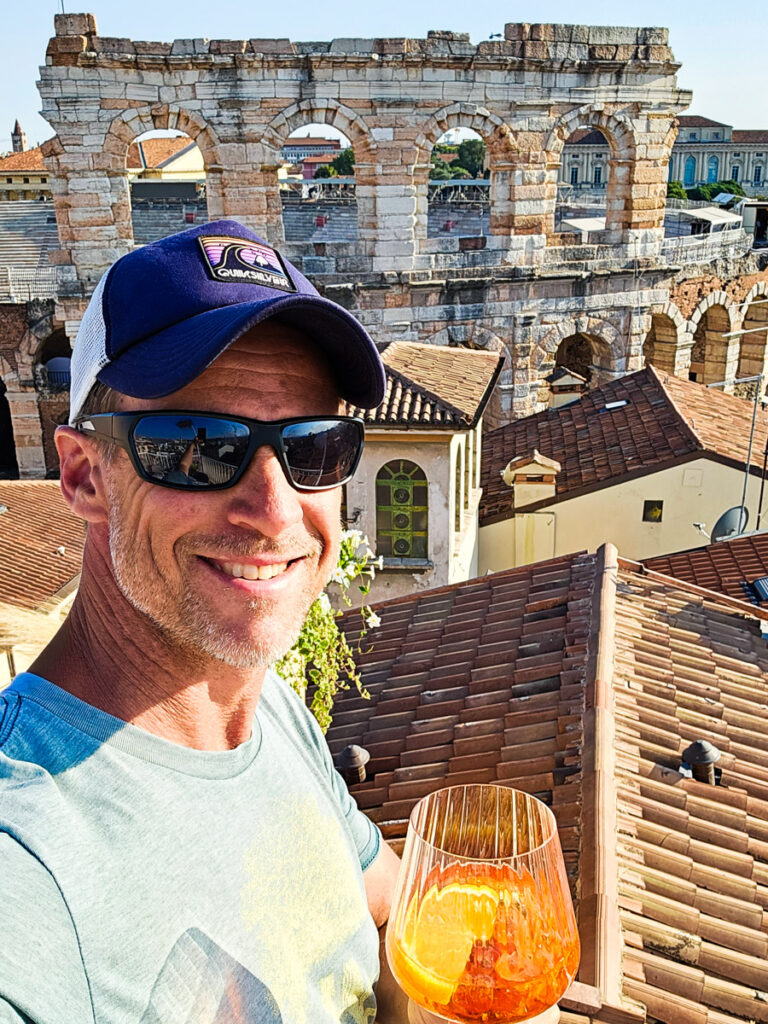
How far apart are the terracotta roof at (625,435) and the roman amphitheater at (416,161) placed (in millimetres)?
2914

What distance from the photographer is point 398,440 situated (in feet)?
29.6

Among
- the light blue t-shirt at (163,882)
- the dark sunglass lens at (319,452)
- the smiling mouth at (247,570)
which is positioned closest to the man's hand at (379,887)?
the light blue t-shirt at (163,882)

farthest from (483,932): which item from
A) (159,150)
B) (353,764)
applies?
(159,150)

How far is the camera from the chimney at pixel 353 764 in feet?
14.7

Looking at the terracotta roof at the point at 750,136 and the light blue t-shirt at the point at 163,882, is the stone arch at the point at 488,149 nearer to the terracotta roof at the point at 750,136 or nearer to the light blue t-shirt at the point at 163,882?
the light blue t-shirt at the point at 163,882

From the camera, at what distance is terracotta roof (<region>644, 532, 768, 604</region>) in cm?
830

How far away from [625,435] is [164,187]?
82.9 feet

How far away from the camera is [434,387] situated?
971cm

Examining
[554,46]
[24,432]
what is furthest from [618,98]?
[24,432]

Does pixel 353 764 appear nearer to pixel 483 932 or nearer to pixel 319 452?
pixel 483 932

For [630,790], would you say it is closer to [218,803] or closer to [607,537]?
[218,803]

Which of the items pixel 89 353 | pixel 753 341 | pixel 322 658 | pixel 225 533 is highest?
pixel 89 353

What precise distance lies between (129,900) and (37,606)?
758cm

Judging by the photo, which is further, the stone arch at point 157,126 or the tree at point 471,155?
the tree at point 471,155
